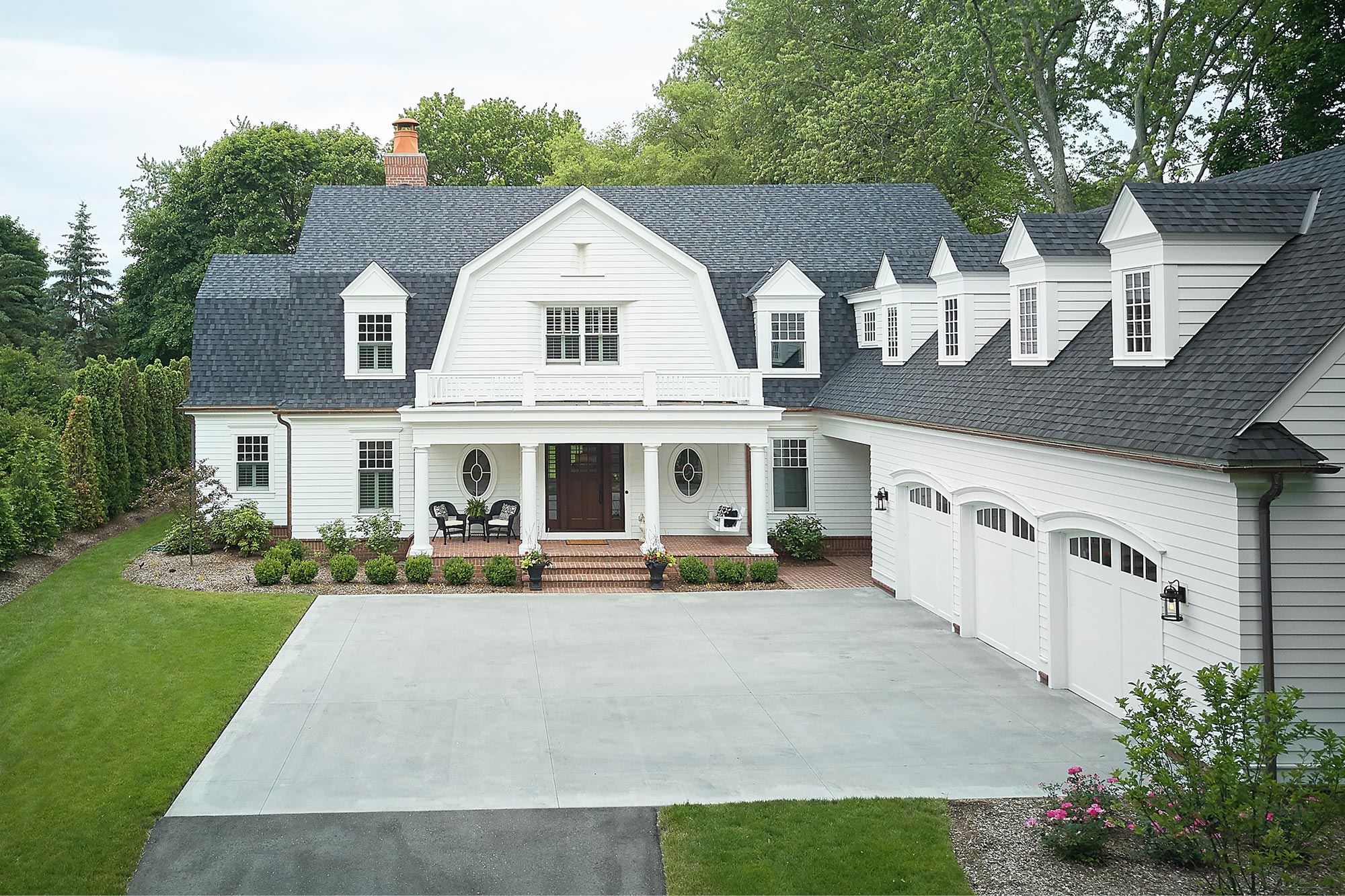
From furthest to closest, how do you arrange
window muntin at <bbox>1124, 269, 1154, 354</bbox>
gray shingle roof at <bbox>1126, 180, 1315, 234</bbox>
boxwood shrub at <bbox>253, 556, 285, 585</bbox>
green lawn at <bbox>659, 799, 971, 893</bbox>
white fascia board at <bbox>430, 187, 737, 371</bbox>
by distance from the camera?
white fascia board at <bbox>430, 187, 737, 371</bbox> < boxwood shrub at <bbox>253, 556, 285, 585</bbox> < window muntin at <bbox>1124, 269, 1154, 354</bbox> < gray shingle roof at <bbox>1126, 180, 1315, 234</bbox> < green lawn at <bbox>659, 799, 971, 893</bbox>

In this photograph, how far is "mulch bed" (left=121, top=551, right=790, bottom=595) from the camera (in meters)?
21.3

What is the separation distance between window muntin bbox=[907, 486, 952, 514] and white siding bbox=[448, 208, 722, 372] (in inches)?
282

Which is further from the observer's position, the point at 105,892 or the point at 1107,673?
the point at 1107,673

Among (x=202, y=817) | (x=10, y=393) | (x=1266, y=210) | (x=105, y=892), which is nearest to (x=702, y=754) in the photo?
(x=202, y=817)

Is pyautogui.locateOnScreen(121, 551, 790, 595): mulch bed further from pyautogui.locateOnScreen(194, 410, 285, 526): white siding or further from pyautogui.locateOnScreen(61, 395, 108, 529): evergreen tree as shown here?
pyautogui.locateOnScreen(61, 395, 108, 529): evergreen tree

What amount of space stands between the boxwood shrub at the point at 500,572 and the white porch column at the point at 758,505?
16.9 feet

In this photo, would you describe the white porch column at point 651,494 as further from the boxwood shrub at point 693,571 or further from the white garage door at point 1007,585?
the white garage door at point 1007,585

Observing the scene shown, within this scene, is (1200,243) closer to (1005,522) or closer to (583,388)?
(1005,522)

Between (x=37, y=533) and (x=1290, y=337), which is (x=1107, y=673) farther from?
(x=37, y=533)

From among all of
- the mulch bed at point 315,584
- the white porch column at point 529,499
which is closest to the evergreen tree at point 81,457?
the mulch bed at point 315,584

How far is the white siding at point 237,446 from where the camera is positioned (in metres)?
25.8

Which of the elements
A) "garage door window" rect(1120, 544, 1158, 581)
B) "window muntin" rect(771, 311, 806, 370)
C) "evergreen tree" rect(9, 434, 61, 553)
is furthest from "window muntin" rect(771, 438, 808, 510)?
"evergreen tree" rect(9, 434, 61, 553)

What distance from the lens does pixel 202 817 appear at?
10211 millimetres

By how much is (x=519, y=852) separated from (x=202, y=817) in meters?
3.22
